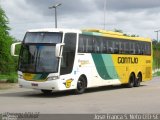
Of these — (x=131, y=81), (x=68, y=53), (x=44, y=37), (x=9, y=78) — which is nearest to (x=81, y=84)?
(x=68, y=53)

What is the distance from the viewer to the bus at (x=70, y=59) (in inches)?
867

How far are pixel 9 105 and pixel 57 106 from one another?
68.8 inches

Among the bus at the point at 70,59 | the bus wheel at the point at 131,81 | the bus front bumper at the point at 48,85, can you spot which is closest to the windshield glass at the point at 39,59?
the bus at the point at 70,59

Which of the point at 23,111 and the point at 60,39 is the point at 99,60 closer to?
the point at 60,39

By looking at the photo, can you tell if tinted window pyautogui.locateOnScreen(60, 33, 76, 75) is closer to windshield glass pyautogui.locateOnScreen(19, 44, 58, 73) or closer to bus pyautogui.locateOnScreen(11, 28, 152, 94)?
bus pyautogui.locateOnScreen(11, 28, 152, 94)

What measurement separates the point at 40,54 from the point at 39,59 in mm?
241

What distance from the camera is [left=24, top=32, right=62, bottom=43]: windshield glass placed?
22391 mm

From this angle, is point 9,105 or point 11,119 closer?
point 11,119

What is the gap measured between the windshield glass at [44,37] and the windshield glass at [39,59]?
0.96ft

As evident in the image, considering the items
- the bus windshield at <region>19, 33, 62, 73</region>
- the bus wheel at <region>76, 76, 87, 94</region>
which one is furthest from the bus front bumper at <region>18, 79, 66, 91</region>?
the bus wheel at <region>76, 76, 87, 94</region>

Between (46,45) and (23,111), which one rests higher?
(46,45)

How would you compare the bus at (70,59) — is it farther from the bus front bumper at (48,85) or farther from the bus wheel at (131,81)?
the bus wheel at (131,81)

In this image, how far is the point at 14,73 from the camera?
38000mm

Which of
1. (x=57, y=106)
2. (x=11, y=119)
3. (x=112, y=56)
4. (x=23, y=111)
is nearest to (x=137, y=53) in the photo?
(x=112, y=56)
